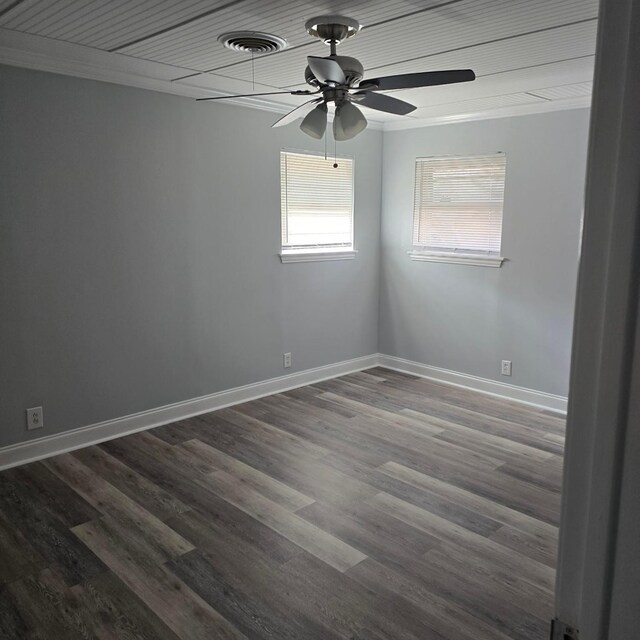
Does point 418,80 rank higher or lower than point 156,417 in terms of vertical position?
higher

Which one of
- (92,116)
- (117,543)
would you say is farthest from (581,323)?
(92,116)

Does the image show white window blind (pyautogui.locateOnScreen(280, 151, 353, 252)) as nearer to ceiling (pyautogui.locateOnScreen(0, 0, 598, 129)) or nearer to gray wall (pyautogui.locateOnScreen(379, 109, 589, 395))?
gray wall (pyautogui.locateOnScreen(379, 109, 589, 395))

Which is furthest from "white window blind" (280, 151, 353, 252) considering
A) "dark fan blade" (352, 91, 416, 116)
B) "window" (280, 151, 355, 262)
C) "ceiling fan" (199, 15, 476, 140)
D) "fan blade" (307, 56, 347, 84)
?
"fan blade" (307, 56, 347, 84)

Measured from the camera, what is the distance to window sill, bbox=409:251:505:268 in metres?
4.97

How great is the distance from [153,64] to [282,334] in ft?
7.92

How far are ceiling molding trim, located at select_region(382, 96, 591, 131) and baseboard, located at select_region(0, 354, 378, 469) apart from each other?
2.30 metres

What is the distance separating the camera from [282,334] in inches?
201

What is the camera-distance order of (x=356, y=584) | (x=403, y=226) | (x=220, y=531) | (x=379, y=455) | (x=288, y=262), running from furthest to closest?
(x=403, y=226)
(x=288, y=262)
(x=379, y=455)
(x=220, y=531)
(x=356, y=584)

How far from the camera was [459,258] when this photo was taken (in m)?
5.21

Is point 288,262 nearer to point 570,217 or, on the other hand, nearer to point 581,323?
point 570,217

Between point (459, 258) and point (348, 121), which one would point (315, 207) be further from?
point (348, 121)

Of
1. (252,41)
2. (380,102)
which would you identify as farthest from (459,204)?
(252,41)

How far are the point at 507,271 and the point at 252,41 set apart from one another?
292cm

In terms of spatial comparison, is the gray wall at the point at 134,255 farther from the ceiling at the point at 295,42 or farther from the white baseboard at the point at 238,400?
the ceiling at the point at 295,42
